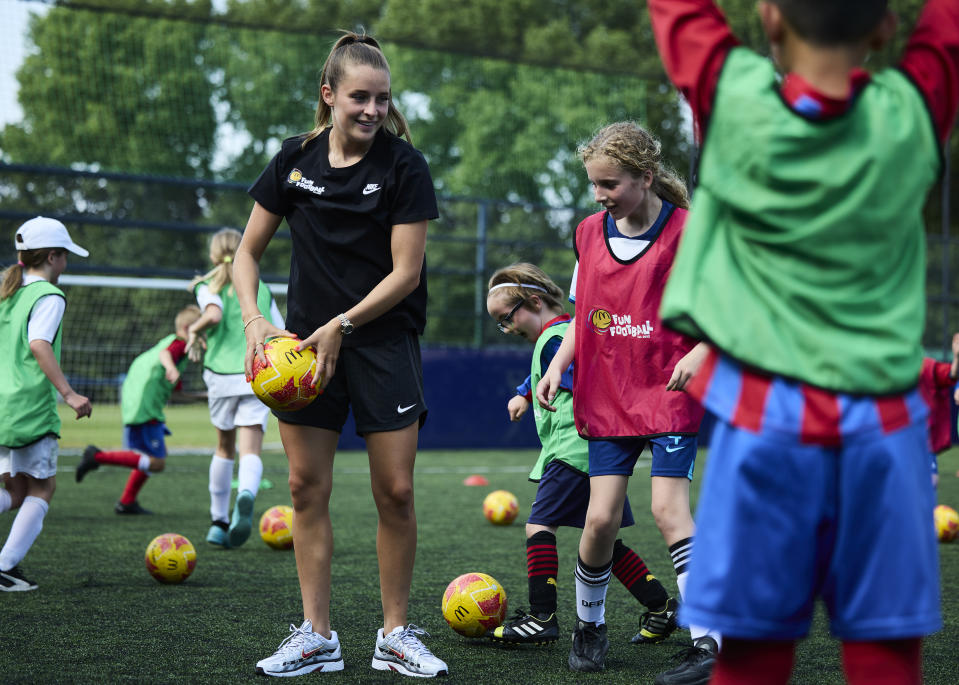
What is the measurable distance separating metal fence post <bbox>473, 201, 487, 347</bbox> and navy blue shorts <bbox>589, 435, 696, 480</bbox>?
14.1 m

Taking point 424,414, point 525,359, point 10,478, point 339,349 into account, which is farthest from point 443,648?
point 525,359

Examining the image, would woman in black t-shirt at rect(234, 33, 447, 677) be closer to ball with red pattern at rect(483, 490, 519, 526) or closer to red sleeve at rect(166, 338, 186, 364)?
ball with red pattern at rect(483, 490, 519, 526)

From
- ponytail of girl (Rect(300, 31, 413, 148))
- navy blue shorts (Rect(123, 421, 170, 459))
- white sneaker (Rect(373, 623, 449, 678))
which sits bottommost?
white sneaker (Rect(373, 623, 449, 678))

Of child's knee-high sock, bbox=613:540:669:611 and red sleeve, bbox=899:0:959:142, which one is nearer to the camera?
red sleeve, bbox=899:0:959:142

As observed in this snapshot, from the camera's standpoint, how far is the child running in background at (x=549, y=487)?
4.49 m

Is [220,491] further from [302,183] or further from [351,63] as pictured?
[351,63]

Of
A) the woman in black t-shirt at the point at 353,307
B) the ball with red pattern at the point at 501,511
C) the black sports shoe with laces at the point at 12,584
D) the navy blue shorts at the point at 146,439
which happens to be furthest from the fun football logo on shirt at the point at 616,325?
the navy blue shorts at the point at 146,439

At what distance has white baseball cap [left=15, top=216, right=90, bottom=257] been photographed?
18.6 feet

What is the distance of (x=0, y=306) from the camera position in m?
5.77

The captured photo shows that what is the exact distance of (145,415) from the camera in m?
9.11

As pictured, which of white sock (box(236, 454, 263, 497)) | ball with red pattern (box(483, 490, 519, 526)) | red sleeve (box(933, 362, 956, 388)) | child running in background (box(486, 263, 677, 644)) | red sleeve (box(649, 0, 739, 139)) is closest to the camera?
red sleeve (box(649, 0, 739, 139))

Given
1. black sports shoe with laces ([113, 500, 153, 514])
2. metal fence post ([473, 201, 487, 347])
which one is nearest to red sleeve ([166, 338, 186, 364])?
black sports shoe with laces ([113, 500, 153, 514])

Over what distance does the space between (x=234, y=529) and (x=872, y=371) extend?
17.6 feet

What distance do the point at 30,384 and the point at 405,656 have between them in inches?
111
